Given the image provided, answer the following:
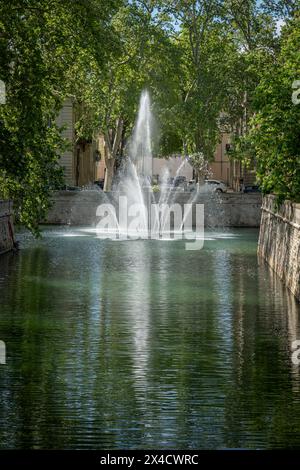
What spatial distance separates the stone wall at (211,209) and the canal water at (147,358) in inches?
1215

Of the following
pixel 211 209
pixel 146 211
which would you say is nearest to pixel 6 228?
pixel 146 211

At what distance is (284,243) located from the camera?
40.0 m

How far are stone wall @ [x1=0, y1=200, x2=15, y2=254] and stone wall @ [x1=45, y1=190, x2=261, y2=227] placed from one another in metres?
23.0

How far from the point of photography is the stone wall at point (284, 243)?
115ft

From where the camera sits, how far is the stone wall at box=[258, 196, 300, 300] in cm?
3517

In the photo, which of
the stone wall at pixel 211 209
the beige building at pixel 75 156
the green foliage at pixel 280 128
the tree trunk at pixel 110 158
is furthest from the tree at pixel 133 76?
the green foliage at pixel 280 128

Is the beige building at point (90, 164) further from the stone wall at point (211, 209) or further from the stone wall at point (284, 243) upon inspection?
the stone wall at point (284, 243)

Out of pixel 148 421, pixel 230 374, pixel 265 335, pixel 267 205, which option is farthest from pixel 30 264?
pixel 148 421

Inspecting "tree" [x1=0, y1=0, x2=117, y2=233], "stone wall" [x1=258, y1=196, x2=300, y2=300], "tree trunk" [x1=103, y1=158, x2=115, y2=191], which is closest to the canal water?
"stone wall" [x1=258, y1=196, x2=300, y2=300]

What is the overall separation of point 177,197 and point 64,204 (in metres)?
6.38

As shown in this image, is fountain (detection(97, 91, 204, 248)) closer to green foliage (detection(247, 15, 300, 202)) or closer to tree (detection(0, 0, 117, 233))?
tree (detection(0, 0, 117, 233))

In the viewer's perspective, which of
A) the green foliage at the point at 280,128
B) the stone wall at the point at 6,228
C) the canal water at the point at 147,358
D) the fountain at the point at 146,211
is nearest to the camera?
the canal water at the point at 147,358

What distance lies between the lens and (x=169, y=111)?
260ft
